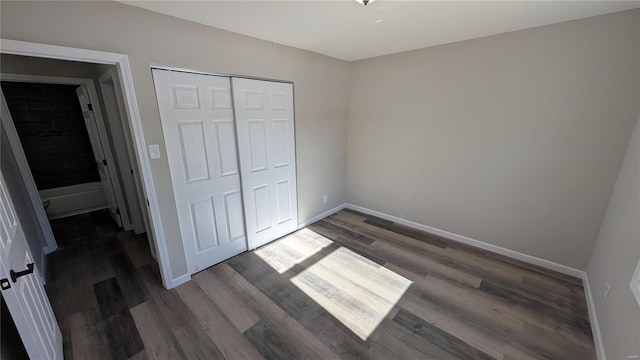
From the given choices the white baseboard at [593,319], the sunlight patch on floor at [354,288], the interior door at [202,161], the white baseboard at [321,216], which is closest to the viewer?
the white baseboard at [593,319]

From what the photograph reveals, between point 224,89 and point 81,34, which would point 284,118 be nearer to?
point 224,89

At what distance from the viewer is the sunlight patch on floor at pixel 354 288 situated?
1.98 meters

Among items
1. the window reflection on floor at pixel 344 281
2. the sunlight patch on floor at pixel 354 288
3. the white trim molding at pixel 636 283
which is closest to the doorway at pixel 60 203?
the window reflection on floor at pixel 344 281

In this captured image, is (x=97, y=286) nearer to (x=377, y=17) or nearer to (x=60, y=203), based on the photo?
(x=60, y=203)

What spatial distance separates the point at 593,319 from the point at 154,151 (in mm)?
3848

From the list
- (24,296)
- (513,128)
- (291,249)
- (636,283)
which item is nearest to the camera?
(24,296)

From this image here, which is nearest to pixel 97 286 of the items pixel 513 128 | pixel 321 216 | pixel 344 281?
pixel 344 281

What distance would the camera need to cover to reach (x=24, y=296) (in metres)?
1.23

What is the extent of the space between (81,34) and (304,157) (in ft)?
7.71

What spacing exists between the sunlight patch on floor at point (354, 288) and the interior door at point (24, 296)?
170 centimetres

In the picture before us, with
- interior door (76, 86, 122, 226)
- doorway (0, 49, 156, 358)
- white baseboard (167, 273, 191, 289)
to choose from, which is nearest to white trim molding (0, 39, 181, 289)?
white baseboard (167, 273, 191, 289)

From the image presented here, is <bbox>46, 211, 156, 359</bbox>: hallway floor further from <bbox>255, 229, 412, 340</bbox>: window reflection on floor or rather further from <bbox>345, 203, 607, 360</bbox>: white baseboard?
<bbox>345, 203, 607, 360</bbox>: white baseboard

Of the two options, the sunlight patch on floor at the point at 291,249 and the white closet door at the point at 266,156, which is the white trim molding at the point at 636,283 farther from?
the white closet door at the point at 266,156

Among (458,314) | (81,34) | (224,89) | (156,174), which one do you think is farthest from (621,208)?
(81,34)
